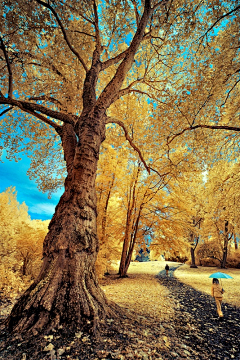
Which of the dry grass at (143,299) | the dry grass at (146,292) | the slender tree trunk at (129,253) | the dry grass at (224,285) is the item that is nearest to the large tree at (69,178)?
the dry grass at (143,299)

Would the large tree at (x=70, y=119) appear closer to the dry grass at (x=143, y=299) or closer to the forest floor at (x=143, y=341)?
the forest floor at (x=143, y=341)

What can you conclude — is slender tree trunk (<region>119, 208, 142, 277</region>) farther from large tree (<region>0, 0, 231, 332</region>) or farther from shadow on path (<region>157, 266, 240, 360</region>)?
shadow on path (<region>157, 266, 240, 360</region>)

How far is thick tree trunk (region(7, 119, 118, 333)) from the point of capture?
187 cm

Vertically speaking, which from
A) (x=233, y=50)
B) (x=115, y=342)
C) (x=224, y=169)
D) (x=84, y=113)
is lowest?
(x=115, y=342)

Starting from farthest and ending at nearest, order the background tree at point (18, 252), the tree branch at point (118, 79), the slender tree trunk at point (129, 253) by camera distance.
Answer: the slender tree trunk at point (129, 253) → the background tree at point (18, 252) → the tree branch at point (118, 79)

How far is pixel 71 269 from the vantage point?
219cm

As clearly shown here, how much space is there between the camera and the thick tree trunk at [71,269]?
6.15 ft

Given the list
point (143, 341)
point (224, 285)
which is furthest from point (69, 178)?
point (224, 285)

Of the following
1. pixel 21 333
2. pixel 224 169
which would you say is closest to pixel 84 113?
pixel 21 333

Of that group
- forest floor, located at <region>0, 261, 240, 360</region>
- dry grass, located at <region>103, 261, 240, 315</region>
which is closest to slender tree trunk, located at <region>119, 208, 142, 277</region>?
dry grass, located at <region>103, 261, 240, 315</region>

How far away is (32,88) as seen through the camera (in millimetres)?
5188

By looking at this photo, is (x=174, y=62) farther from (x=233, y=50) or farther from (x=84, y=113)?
(x=84, y=113)

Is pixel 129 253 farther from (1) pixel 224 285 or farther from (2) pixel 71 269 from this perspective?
(2) pixel 71 269

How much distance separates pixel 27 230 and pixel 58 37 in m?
6.24
